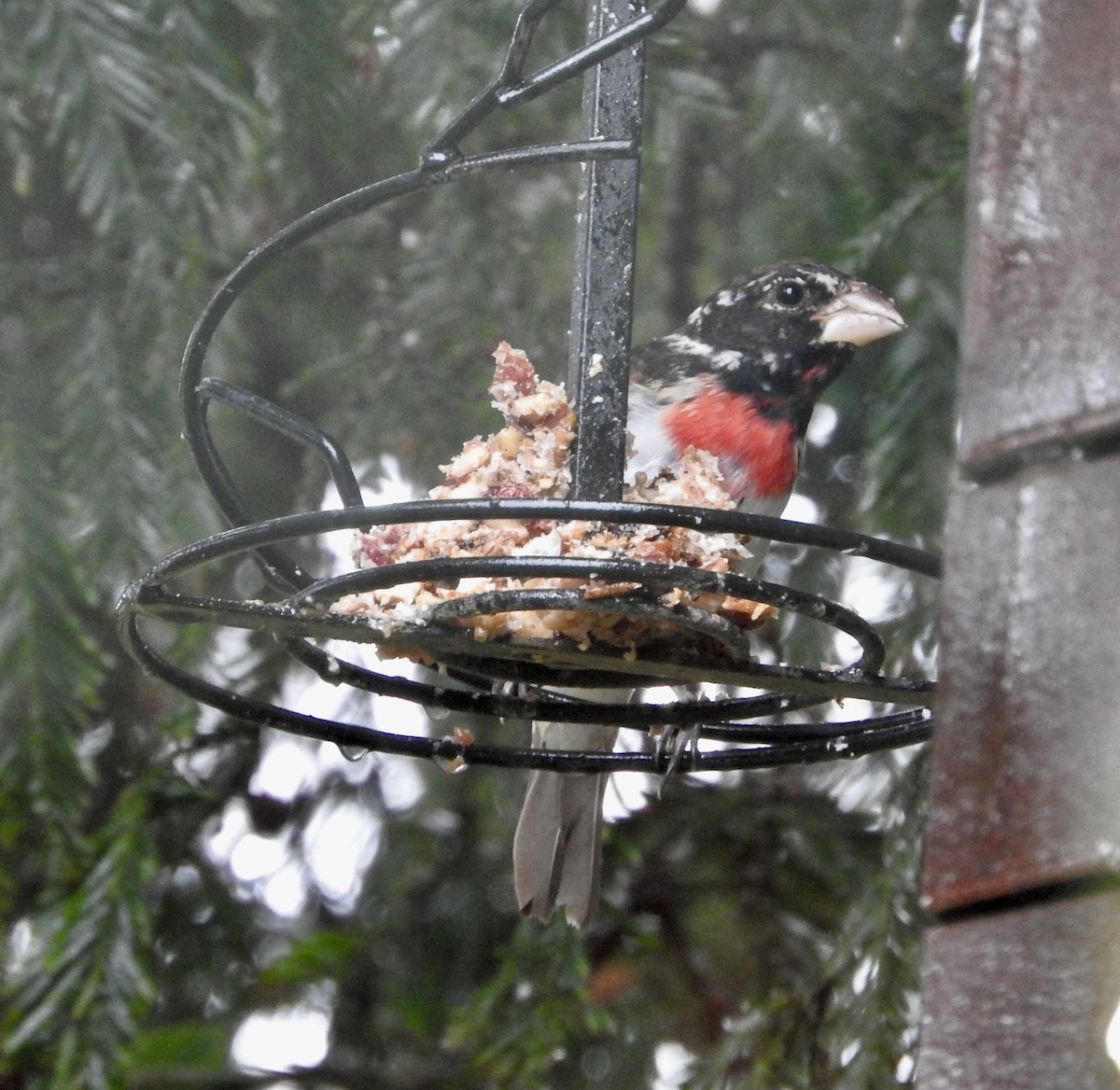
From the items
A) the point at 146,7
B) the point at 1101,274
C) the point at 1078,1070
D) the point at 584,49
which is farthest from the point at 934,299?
the point at 1078,1070

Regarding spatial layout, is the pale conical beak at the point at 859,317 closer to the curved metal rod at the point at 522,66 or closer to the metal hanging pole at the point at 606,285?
the metal hanging pole at the point at 606,285

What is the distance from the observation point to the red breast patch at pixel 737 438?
2494mm

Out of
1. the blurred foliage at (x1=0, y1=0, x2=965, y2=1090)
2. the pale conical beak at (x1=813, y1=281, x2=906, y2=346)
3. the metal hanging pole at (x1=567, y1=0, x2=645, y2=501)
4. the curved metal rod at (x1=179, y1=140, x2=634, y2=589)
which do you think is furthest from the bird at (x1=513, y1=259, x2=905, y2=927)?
the curved metal rod at (x1=179, y1=140, x2=634, y2=589)

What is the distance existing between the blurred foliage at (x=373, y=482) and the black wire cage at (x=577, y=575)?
100 centimetres

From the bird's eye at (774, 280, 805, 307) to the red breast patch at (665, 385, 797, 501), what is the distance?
6.4 inches

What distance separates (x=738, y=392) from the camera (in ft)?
8.48

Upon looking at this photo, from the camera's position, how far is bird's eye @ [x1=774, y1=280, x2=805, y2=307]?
2.58 m

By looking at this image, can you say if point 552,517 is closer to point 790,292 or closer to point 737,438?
point 737,438

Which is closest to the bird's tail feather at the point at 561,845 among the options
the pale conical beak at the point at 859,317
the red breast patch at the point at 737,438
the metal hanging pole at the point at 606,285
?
the red breast patch at the point at 737,438

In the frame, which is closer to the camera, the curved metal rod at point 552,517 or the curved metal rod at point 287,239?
the curved metal rod at point 552,517

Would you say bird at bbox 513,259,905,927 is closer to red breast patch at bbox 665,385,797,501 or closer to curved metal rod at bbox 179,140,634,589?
red breast patch at bbox 665,385,797,501

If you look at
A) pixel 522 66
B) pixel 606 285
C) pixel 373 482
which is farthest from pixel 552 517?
pixel 373 482

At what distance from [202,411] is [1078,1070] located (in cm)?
113

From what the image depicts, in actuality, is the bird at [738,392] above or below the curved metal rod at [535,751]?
above
